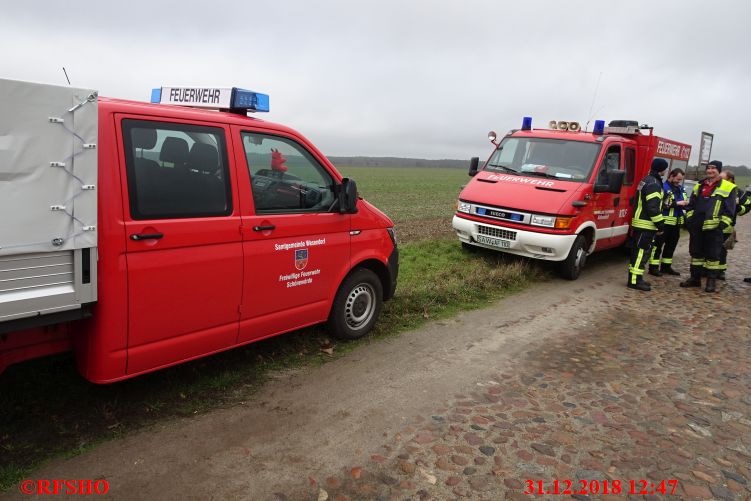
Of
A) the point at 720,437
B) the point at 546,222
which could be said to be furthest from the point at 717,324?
the point at 720,437

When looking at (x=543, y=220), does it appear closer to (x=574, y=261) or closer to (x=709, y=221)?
(x=574, y=261)

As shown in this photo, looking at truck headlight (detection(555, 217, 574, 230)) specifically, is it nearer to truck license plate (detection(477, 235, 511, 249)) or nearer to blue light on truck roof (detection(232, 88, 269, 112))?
truck license plate (detection(477, 235, 511, 249))

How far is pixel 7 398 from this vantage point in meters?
3.56

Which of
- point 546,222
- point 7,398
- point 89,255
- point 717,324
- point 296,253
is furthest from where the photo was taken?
point 546,222

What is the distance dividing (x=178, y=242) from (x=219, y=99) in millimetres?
1387

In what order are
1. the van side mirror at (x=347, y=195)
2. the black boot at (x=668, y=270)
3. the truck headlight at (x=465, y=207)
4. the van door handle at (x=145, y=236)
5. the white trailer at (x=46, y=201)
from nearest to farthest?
the white trailer at (x=46, y=201) < the van door handle at (x=145, y=236) < the van side mirror at (x=347, y=195) < the truck headlight at (x=465, y=207) < the black boot at (x=668, y=270)

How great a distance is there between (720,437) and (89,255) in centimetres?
454

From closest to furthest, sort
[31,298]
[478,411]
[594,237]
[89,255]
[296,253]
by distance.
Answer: [31,298] → [89,255] → [478,411] → [296,253] → [594,237]

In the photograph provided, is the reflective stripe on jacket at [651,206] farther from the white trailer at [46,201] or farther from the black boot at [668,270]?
the white trailer at [46,201]

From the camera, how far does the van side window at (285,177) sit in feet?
13.1

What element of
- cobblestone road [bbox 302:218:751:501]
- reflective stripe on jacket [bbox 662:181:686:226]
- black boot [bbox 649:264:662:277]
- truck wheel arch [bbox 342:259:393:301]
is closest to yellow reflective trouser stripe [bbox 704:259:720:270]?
reflective stripe on jacket [bbox 662:181:686:226]

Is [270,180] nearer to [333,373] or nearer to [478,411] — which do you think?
[333,373]

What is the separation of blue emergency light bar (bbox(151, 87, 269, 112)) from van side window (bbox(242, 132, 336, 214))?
27 cm

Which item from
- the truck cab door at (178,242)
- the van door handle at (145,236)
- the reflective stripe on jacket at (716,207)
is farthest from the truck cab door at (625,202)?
the van door handle at (145,236)
